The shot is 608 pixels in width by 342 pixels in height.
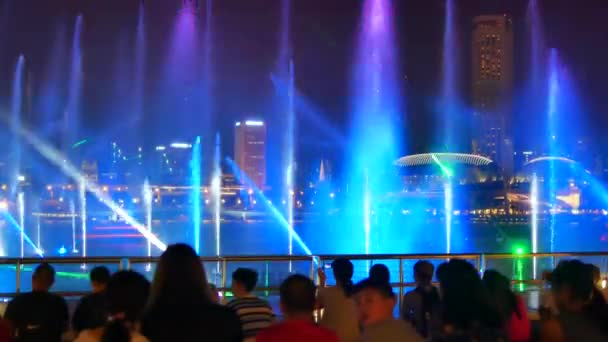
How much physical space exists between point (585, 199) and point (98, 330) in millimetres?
125005

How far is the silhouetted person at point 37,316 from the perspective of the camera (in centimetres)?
515

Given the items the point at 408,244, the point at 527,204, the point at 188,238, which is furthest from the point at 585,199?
the point at 188,238

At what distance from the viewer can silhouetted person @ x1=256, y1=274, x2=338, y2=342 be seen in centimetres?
365

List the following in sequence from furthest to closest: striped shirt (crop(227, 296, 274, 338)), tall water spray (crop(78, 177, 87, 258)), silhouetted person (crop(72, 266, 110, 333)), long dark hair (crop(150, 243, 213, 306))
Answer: tall water spray (crop(78, 177, 87, 258)) < striped shirt (crop(227, 296, 274, 338)) < silhouetted person (crop(72, 266, 110, 333)) < long dark hair (crop(150, 243, 213, 306))

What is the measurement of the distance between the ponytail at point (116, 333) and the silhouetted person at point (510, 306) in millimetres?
2593

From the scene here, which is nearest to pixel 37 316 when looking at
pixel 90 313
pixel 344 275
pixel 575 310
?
pixel 90 313

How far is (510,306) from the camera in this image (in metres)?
5.41

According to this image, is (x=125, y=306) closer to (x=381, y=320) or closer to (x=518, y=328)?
(x=381, y=320)

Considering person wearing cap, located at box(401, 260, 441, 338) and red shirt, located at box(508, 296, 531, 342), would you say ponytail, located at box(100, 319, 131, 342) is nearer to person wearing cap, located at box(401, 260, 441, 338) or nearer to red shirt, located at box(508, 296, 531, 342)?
Answer: person wearing cap, located at box(401, 260, 441, 338)

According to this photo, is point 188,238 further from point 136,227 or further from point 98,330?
point 98,330

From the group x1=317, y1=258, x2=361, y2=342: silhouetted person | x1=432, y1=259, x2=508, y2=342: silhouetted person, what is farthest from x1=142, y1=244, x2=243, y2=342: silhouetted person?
x1=317, y1=258, x2=361, y2=342: silhouetted person

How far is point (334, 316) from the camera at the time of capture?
19.2ft

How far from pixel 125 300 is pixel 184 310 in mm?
335

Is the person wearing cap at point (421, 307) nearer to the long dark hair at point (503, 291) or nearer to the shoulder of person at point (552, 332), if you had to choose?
the long dark hair at point (503, 291)
